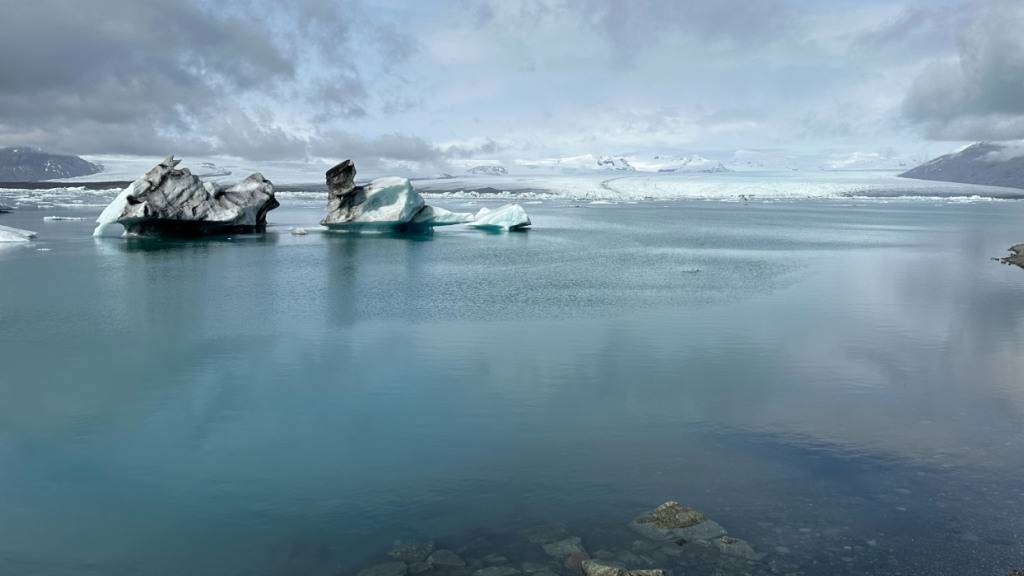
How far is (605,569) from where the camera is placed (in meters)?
4.36

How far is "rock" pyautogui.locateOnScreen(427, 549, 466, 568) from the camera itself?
178 inches

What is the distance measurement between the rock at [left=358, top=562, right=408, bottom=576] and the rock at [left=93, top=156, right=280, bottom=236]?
71.8ft

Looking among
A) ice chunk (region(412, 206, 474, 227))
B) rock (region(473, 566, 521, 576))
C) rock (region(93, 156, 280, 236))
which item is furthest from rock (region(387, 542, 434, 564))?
ice chunk (region(412, 206, 474, 227))

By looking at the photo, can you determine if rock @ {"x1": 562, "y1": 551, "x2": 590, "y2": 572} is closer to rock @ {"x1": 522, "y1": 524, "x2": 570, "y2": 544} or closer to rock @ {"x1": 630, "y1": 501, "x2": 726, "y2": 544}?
rock @ {"x1": 522, "y1": 524, "x2": 570, "y2": 544}

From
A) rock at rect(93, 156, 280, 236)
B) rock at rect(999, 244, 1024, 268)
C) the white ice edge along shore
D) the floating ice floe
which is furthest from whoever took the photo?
the white ice edge along shore

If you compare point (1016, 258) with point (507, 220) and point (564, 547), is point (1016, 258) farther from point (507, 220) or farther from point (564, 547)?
point (564, 547)

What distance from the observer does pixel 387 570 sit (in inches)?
176

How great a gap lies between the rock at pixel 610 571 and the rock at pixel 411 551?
935 millimetres

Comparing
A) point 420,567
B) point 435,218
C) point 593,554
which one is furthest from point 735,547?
point 435,218

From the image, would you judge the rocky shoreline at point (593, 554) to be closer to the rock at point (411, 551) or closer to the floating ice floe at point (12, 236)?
the rock at point (411, 551)

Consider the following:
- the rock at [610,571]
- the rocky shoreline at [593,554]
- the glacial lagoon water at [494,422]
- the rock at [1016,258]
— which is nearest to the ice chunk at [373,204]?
the glacial lagoon water at [494,422]

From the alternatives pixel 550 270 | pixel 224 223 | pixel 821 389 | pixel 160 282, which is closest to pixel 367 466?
pixel 821 389

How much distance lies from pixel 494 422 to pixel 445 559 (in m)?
2.51

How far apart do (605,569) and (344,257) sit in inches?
691
